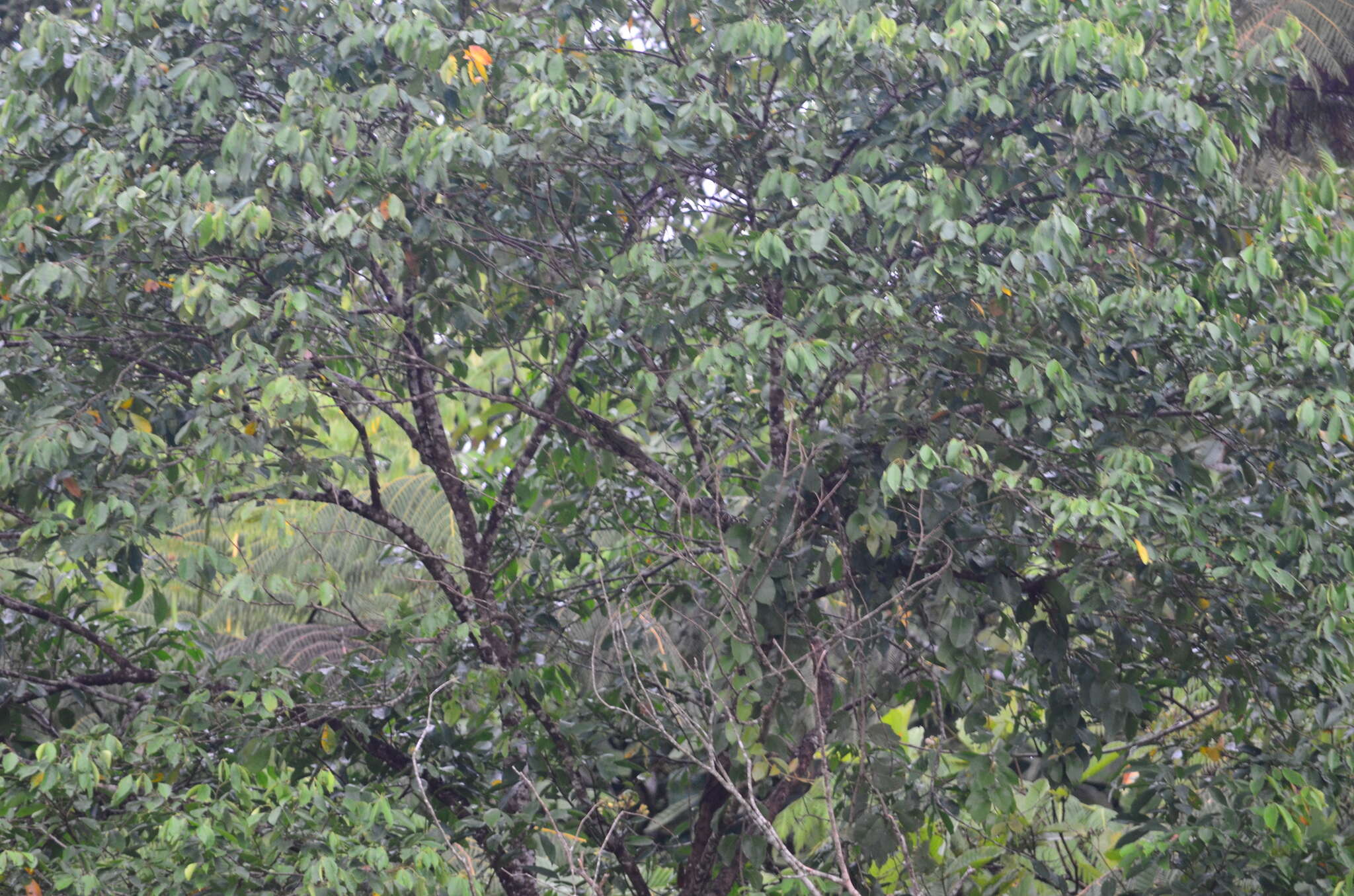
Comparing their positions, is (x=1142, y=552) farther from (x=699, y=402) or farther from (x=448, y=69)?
(x=448, y=69)

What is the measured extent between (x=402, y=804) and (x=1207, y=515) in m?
2.70

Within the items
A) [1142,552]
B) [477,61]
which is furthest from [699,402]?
[1142,552]

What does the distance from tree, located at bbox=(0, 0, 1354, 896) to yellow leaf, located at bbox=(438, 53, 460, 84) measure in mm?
41

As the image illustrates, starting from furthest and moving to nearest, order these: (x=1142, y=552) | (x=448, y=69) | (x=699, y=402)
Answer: (x=699, y=402)
(x=448, y=69)
(x=1142, y=552)

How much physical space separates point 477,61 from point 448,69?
0.09 m

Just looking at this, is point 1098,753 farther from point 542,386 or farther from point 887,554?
point 542,386

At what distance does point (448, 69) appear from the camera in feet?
12.5

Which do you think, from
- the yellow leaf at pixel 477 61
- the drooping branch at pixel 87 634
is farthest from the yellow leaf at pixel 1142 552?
the drooping branch at pixel 87 634

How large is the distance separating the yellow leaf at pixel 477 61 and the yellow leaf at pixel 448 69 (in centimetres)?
5

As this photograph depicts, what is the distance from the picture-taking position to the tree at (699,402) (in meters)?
3.64

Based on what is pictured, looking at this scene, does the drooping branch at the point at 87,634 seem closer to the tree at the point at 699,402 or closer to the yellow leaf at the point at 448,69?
the tree at the point at 699,402

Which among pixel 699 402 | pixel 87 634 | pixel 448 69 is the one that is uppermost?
pixel 448 69

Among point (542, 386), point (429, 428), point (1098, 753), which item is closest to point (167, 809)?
point (429, 428)

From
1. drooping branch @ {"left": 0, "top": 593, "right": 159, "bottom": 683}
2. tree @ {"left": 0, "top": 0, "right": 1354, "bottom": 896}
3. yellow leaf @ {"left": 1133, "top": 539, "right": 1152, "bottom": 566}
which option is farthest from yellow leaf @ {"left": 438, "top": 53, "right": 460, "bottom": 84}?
yellow leaf @ {"left": 1133, "top": 539, "right": 1152, "bottom": 566}
